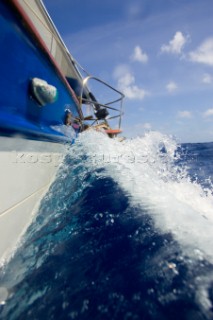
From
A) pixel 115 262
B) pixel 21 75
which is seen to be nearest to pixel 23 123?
pixel 21 75

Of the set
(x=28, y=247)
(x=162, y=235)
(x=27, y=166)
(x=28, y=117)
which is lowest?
(x=28, y=247)

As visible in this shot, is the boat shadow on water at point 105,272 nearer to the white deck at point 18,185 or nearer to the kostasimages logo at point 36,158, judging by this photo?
the white deck at point 18,185

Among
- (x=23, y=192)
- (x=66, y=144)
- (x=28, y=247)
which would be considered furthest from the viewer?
(x=66, y=144)

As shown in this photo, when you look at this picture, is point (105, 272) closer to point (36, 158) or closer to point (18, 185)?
point (18, 185)

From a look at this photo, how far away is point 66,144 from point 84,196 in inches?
59.6

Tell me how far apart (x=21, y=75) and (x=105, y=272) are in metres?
1.47

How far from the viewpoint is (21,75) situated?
1.88m

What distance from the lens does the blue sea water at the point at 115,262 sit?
0.87 meters

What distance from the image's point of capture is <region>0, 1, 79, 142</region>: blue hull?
5.28ft

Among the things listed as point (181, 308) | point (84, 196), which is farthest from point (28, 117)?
point (181, 308)

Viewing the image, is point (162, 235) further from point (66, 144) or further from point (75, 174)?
point (66, 144)

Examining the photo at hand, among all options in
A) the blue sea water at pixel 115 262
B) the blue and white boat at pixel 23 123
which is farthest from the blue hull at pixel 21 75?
the blue sea water at pixel 115 262

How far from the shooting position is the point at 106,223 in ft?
4.87

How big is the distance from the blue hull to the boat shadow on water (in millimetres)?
723
